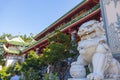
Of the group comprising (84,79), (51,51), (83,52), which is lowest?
(84,79)

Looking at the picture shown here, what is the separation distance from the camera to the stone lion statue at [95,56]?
7.48ft

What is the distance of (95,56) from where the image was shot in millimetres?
2330

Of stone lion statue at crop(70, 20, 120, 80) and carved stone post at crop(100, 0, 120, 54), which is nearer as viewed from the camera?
stone lion statue at crop(70, 20, 120, 80)

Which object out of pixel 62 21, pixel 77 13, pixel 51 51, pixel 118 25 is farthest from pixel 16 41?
pixel 118 25

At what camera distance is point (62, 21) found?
16.4 meters

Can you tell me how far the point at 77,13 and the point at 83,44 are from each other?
12.2 meters

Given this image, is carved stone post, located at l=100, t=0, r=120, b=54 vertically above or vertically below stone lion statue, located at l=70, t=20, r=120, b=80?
above

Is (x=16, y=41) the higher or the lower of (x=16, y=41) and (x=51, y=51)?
the higher

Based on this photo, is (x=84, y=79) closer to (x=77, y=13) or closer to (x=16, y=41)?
(x=77, y=13)

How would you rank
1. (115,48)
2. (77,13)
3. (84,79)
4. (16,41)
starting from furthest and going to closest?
(16,41) < (77,13) < (115,48) < (84,79)

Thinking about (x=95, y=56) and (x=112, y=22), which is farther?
(x=112, y=22)

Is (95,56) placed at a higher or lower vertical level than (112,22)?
lower

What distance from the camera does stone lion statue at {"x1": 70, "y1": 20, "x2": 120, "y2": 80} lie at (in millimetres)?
2279

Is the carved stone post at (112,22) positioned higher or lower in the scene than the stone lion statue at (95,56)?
higher
